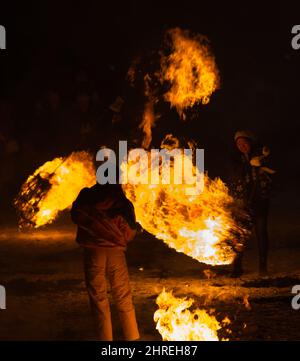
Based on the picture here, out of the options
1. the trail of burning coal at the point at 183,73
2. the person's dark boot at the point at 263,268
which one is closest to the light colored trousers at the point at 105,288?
the person's dark boot at the point at 263,268

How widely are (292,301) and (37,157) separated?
1305cm

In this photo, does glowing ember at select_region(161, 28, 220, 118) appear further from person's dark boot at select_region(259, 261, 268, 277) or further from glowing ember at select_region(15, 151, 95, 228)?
person's dark boot at select_region(259, 261, 268, 277)

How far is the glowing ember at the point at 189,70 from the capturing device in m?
9.18

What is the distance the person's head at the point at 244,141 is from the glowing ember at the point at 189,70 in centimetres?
73

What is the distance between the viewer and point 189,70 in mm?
9227

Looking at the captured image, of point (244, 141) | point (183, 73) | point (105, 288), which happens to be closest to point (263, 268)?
point (244, 141)

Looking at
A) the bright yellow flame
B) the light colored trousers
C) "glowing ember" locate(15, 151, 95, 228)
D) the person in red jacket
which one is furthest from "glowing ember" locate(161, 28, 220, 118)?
the light colored trousers

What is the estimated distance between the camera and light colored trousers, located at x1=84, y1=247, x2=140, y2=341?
19.1ft

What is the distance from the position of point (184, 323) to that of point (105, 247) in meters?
1.06

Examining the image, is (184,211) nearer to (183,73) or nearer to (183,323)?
(183,73)

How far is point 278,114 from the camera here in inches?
1069

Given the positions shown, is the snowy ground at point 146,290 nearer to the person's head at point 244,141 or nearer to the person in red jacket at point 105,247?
the person in red jacket at point 105,247
